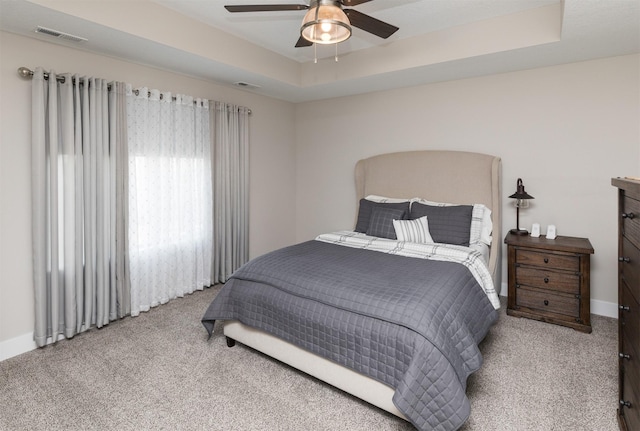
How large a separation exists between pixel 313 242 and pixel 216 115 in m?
1.81

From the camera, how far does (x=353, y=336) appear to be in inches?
76.0

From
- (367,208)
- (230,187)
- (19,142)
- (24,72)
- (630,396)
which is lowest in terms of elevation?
(630,396)

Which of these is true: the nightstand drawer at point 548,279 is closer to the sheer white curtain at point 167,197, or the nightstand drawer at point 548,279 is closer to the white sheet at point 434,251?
the white sheet at point 434,251

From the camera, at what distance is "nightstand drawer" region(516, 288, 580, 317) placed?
2906 millimetres

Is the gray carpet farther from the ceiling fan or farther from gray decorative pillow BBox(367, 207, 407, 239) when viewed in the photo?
the ceiling fan

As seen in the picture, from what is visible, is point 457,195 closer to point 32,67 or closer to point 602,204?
point 602,204

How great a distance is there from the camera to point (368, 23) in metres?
2.24

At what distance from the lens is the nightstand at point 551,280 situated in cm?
285

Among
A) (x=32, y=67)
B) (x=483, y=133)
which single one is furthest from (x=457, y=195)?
(x=32, y=67)

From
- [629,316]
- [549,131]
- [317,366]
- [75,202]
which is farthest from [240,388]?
[549,131]

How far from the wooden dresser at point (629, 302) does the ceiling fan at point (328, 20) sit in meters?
1.56

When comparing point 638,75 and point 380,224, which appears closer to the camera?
point 638,75

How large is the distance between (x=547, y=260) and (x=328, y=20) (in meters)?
2.58

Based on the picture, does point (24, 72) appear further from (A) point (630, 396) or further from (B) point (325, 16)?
(A) point (630, 396)
